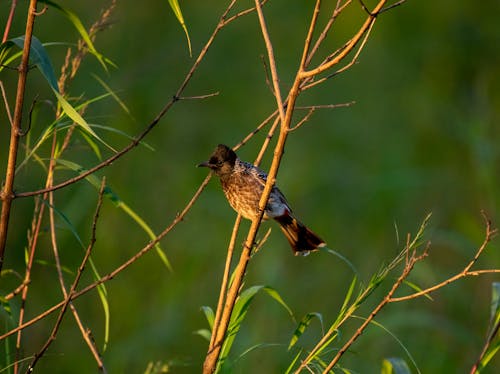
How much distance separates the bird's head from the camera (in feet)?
14.6

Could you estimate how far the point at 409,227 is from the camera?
6914mm

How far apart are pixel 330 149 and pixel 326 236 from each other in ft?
5.63

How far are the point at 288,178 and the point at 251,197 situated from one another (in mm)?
1861

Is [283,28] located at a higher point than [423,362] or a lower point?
higher

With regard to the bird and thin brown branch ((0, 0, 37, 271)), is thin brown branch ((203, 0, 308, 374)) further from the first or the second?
the bird

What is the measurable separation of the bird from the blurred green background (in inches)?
31.1

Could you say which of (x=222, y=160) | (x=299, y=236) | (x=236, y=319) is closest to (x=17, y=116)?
(x=236, y=319)

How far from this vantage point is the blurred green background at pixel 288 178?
18.1ft

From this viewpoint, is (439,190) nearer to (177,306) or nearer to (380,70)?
(380,70)

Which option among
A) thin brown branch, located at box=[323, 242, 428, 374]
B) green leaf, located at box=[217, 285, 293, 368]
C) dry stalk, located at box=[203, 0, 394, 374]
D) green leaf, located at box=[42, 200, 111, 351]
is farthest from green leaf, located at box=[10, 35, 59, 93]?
thin brown branch, located at box=[323, 242, 428, 374]

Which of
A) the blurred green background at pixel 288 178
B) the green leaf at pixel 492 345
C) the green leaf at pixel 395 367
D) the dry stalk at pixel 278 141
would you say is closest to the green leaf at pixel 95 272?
the dry stalk at pixel 278 141

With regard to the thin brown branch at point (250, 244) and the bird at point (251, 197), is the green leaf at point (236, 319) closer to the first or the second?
the thin brown branch at point (250, 244)

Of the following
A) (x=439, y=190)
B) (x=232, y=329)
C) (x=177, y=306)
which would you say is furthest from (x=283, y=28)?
(x=232, y=329)

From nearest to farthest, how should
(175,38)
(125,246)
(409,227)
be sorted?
(125,246)
(409,227)
(175,38)
